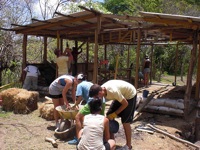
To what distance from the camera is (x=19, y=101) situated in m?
7.45

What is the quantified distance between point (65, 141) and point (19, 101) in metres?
2.92

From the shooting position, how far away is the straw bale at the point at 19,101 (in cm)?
746

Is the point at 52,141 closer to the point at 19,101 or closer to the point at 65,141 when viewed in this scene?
the point at 65,141

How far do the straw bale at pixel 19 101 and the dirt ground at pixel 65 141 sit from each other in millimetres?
237

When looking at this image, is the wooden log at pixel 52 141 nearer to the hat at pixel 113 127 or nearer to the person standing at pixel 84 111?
the person standing at pixel 84 111

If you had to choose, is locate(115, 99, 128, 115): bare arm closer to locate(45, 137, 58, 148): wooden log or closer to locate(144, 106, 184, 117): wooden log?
locate(45, 137, 58, 148): wooden log

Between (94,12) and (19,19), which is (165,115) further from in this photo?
(19,19)

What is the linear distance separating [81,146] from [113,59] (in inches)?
617

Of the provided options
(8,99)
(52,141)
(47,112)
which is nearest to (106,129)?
(52,141)

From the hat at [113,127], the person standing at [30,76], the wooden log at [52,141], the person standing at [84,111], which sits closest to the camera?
the person standing at [84,111]

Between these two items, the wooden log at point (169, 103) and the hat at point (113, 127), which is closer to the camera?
the hat at point (113, 127)

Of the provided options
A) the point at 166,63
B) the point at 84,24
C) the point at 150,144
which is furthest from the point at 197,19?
the point at 166,63

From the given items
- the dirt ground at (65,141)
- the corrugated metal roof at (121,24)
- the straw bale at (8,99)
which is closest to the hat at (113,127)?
the dirt ground at (65,141)

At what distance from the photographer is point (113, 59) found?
1884cm
